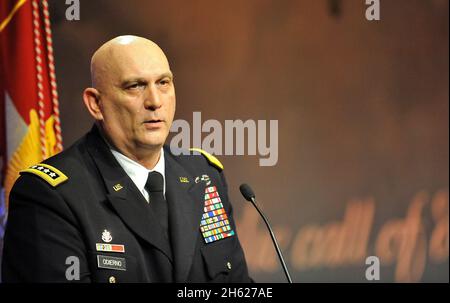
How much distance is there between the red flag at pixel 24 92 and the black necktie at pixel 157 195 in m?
1.14

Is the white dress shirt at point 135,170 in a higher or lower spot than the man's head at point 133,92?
lower

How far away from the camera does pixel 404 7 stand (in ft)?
14.3

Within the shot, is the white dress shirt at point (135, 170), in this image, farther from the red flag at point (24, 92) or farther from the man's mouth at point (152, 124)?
the red flag at point (24, 92)

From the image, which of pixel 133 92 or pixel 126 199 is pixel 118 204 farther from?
pixel 133 92

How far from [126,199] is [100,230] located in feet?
0.42

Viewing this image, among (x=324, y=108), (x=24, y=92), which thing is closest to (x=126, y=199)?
(x=24, y=92)

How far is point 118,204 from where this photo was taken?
82.6 inches

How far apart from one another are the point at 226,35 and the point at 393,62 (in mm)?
1075

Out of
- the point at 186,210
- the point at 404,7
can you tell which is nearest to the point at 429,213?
the point at 404,7

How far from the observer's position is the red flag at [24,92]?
3.23m

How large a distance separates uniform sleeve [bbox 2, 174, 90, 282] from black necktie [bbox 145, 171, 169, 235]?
276mm

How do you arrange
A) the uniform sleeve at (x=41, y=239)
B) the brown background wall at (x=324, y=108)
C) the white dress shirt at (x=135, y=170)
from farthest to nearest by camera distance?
the brown background wall at (x=324, y=108) < the white dress shirt at (x=135, y=170) < the uniform sleeve at (x=41, y=239)

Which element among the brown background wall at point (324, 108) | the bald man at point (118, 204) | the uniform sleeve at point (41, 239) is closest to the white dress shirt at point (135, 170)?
the bald man at point (118, 204)

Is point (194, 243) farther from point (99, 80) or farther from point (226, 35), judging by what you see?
point (226, 35)
